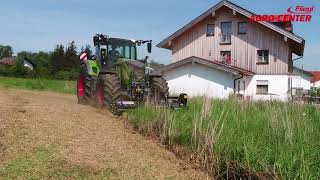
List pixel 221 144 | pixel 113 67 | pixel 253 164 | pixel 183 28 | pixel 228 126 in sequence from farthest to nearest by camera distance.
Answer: pixel 183 28 → pixel 113 67 → pixel 228 126 → pixel 221 144 → pixel 253 164

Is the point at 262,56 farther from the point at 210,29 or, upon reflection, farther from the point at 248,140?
the point at 248,140

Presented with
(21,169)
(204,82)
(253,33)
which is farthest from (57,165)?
(253,33)

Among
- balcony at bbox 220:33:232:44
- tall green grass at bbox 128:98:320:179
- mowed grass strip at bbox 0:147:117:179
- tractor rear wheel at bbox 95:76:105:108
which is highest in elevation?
balcony at bbox 220:33:232:44

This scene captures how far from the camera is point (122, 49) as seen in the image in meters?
14.9

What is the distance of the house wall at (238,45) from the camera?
3244 cm

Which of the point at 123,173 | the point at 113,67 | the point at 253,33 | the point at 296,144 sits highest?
the point at 253,33

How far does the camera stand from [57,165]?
6.10 meters

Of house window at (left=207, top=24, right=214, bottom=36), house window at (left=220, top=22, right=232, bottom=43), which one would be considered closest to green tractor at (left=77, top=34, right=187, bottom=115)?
house window at (left=220, top=22, right=232, bottom=43)

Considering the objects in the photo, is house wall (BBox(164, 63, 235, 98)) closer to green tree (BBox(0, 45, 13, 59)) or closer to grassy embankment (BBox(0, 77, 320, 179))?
grassy embankment (BBox(0, 77, 320, 179))

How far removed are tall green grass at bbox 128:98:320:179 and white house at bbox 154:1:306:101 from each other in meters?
22.7

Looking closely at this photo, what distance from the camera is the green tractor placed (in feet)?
41.3

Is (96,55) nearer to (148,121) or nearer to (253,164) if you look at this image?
(148,121)

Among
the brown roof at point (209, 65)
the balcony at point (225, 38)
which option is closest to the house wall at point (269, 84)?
the brown roof at point (209, 65)

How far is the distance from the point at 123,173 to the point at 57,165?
2.89 ft
